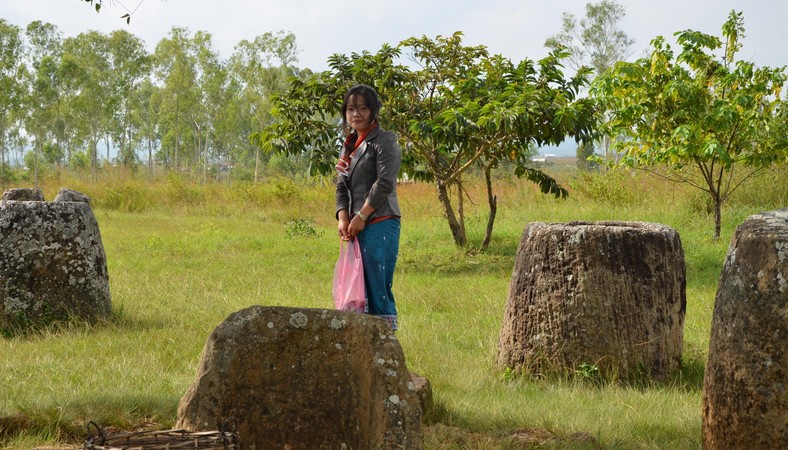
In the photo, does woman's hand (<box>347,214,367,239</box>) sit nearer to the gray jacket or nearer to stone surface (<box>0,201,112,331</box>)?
the gray jacket

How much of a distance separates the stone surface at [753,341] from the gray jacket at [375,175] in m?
2.49

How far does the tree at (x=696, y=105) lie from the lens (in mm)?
12852

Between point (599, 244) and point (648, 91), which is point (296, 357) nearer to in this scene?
point (599, 244)

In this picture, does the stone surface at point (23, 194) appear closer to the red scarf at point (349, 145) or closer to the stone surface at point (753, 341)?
the red scarf at point (349, 145)

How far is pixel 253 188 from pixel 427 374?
17.7 meters

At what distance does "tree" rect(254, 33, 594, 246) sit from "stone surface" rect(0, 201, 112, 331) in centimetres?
456

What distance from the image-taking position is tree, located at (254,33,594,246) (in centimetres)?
1089

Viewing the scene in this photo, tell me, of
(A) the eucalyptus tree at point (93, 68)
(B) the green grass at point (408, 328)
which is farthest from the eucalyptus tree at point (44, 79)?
(B) the green grass at point (408, 328)

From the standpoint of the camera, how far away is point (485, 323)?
7.97 m

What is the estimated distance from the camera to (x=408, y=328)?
7609 mm

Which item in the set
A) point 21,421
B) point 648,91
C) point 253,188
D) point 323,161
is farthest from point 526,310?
point 253,188

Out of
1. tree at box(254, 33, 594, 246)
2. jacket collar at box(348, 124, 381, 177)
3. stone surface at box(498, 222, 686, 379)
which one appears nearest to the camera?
jacket collar at box(348, 124, 381, 177)

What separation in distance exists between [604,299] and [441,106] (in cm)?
678

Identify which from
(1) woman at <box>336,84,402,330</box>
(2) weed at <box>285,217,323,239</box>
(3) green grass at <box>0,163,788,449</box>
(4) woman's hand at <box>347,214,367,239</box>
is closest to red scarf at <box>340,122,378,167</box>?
(1) woman at <box>336,84,402,330</box>
